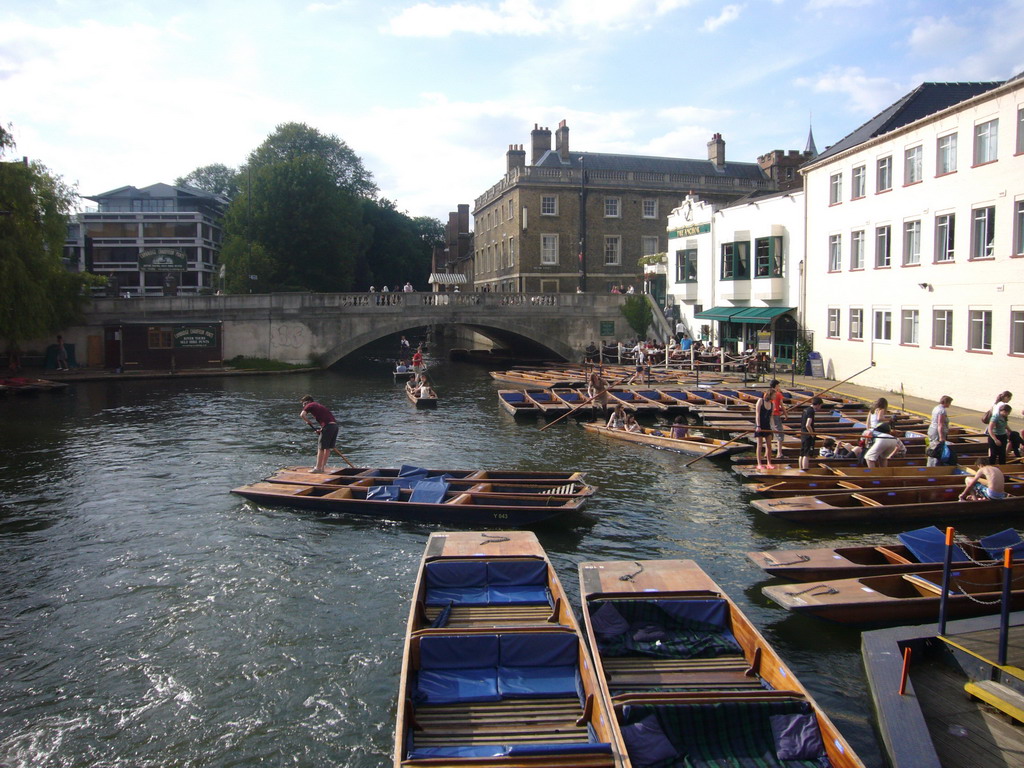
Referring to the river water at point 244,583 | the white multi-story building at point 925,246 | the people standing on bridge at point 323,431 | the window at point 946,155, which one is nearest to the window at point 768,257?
the white multi-story building at point 925,246

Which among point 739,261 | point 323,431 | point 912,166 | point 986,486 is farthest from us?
point 739,261

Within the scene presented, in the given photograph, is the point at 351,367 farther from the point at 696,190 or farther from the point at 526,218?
the point at 696,190

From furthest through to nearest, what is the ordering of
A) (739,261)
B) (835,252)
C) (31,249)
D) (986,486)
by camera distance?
(739,261), (31,249), (835,252), (986,486)

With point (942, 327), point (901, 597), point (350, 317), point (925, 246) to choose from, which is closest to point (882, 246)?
point (925, 246)

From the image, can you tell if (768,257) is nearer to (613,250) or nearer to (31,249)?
(613,250)

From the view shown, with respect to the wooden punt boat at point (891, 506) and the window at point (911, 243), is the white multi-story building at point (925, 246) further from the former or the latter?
the wooden punt boat at point (891, 506)

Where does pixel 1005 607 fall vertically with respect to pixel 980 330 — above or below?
below

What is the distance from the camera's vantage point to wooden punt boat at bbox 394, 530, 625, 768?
6406mm

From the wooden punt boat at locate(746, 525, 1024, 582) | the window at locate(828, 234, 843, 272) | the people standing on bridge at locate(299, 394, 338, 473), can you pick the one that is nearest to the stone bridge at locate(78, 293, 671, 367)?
the window at locate(828, 234, 843, 272)

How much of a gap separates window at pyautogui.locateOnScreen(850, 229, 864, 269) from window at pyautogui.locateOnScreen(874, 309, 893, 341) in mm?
2264

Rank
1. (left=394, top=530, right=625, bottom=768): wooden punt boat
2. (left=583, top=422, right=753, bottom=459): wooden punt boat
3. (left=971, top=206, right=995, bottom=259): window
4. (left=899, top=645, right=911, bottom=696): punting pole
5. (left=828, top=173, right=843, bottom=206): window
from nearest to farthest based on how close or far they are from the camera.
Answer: (left=394, top=530, right=625, bottom=768): wooden punt boat
(left=899, top=645, right=911, bottom=696): punting pole
(left=583, top=422, right=753, bottom=459): wooden punt boat
(left=971, top=206, right=995, bottom=259): window
(left=828, top=173, right=843, bottom=206): window

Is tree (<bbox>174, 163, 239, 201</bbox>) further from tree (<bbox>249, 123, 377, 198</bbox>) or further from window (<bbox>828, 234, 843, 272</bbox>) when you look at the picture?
window (<bbox>828, 234, 843, 272</bbox>)

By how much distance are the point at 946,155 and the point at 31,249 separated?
118ft

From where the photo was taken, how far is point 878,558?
11.3 meters
